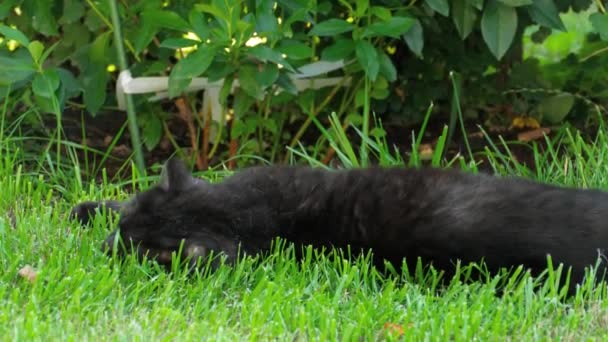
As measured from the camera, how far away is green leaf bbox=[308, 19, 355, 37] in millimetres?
4309

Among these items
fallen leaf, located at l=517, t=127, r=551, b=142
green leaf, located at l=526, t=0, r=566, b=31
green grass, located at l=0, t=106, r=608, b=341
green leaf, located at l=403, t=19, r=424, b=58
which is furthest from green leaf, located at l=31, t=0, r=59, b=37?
fallen leaf, located at l=517, t=127, r=551, b=142

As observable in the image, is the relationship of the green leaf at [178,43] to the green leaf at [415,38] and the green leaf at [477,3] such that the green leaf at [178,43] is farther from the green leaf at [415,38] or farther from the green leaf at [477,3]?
the green leaf at [477,3]

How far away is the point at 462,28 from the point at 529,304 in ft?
5.96

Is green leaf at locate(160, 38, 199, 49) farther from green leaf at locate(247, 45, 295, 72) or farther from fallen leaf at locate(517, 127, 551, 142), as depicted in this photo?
fallen leaf at locate(517, 127, 551, 142)

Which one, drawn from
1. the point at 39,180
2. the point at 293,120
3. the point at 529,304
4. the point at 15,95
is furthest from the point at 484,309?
the point at 15,95

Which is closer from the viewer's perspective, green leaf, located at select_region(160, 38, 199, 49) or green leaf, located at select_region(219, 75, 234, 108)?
green leaf, located at select_region(160, 38, 199, 49)

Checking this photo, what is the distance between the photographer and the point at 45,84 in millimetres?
4320

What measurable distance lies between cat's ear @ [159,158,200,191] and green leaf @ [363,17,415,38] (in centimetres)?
113

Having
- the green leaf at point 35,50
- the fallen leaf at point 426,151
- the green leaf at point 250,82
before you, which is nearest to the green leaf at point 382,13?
the green leaf at point 250,82

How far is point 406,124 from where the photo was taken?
18.3ft

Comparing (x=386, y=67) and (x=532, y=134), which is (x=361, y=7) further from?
(x=532, y=134)

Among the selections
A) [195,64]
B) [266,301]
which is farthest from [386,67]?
[266,301]

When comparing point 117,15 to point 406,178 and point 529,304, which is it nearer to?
point 406,178

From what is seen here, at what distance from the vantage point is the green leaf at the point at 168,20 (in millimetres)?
4148
